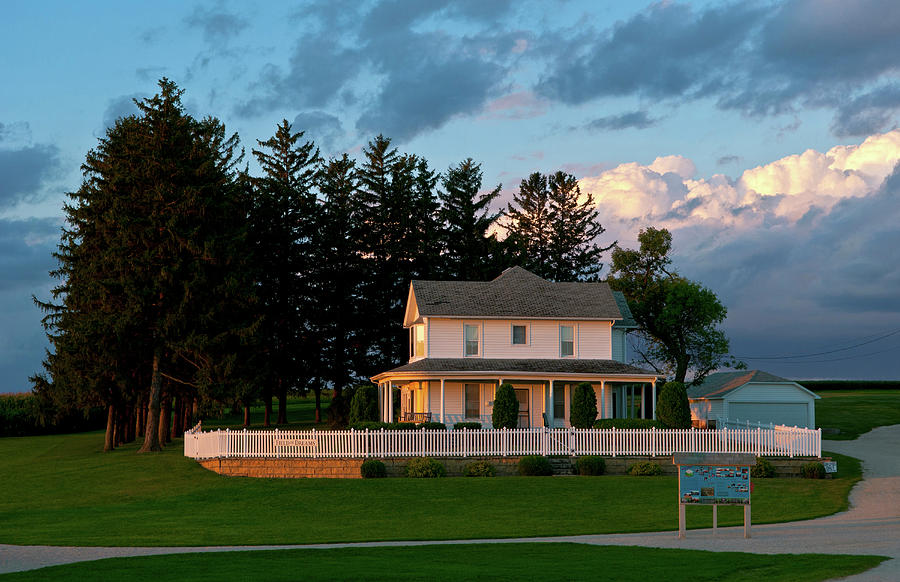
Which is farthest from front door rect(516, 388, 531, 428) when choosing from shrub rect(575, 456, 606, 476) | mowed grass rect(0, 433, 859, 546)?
mowed grass rect(0, 433, 859, 546)

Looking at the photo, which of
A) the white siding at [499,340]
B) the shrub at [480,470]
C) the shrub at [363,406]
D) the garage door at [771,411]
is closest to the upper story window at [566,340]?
the white siding at [499,340]

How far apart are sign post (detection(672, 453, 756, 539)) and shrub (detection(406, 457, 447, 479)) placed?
47.8 ft

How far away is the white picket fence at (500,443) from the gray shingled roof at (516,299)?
40.9ft

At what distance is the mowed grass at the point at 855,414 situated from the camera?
6153 cm

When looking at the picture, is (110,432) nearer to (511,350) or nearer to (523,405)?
(511,350)

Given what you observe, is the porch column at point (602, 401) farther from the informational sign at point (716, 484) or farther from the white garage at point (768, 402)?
the informational sign at point (716, 484)

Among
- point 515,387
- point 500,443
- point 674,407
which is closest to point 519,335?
point 515,387

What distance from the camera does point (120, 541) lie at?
21.5 m

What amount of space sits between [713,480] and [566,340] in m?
27.6

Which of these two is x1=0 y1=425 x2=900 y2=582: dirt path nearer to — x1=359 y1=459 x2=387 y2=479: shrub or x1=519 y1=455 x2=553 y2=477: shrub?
x1=519 y1=455 x2=553 y2=477: shrub

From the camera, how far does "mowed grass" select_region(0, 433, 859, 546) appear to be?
23.0 metres

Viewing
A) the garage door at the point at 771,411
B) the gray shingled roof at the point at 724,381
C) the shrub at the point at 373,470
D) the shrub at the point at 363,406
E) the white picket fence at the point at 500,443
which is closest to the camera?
the shrub at the point at 373,470

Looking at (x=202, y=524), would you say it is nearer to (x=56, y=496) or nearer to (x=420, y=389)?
(x=56, y=496)

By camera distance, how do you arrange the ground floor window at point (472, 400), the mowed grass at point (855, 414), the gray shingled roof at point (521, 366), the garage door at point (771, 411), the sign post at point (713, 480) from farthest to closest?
the mowed grass at point (855, 414) < the garage door at point (771, 411) < the ground floor window at point (472, 400) < the gray shingled roof at point (521, 366) < the sign post at point (713, 480)
